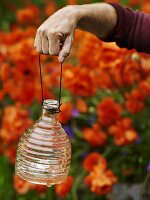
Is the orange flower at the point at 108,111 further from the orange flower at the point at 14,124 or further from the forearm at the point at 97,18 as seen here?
the forearm at the point at 97,18

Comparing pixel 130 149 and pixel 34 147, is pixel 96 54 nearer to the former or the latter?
pixel 130 149

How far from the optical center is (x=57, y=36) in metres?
1.46

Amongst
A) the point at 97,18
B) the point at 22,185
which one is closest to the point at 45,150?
the point at 97,18

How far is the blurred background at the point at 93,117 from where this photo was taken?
232 cm

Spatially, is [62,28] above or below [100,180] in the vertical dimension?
above

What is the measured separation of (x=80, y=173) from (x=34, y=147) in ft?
3.67

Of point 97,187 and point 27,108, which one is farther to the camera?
point 27,108

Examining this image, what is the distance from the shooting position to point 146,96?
8.45ft

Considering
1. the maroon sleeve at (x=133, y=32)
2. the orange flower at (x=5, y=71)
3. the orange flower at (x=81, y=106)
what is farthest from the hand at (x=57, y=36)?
the orange flower at (x=5, y=71)

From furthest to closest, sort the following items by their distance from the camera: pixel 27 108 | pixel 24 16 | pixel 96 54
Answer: pixel 24 16
pixel 27 108
pixel 96 54

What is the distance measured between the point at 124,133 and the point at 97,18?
75 centimetres

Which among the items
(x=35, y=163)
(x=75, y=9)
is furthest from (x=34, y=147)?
(x=75, y=9)

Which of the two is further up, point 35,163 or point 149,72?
point 35,163

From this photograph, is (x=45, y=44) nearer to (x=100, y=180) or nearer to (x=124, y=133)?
(x=100, y=180)
